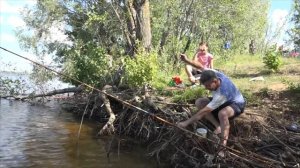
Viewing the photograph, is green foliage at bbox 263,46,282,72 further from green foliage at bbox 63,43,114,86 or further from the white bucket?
the white bucket

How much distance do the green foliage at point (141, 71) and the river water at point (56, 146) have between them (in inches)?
71.7

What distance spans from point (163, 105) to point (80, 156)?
2.71 m

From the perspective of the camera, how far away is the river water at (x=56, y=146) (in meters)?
8.85

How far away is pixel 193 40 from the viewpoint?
84.7 ft

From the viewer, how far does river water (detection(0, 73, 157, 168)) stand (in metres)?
8.85

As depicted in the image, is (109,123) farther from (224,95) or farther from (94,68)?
(224,95)

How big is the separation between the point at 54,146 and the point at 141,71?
11.9ft

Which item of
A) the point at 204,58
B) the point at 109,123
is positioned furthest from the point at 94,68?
the point at 204,58

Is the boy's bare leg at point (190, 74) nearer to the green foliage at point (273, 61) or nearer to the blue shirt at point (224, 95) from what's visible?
the green foliage at point (273, 61)

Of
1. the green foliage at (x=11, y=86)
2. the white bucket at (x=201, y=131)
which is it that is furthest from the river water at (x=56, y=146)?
the green foliage at (x=11, y=86)

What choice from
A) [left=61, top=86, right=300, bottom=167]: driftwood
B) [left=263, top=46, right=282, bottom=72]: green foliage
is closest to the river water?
[left=61, top=86, right=300, bottom=167]: driftwood

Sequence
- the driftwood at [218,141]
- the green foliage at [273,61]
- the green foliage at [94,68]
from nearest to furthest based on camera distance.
Result: the driftwood at [218,141], the green foliage at [94,68], the green foliage at [273,61]

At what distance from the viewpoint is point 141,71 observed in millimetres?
12852

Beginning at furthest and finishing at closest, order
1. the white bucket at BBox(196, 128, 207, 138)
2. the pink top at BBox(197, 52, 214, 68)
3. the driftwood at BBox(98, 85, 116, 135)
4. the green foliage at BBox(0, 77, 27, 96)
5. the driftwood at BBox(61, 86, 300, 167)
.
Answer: the green foliage at BBox(0, 77, 27, 96)
the pink top at BBox(197, 52, 214, 68)
the driftwood at BBox(98, 85, 116, 135)
the white bucket at BBox(196, 128, 207, 138)
the driftwood at BBox(61, 86, 300, 167)
